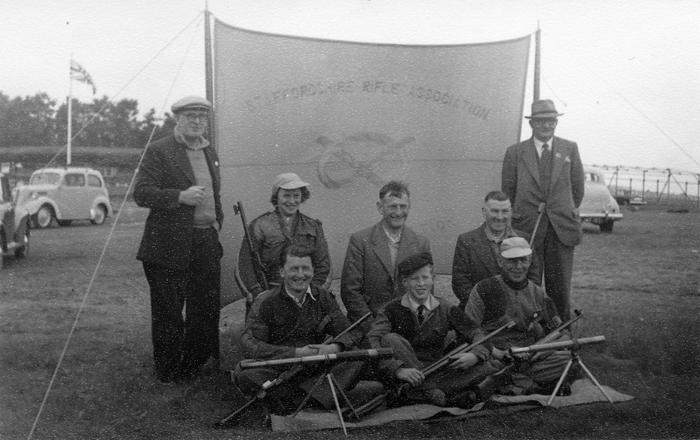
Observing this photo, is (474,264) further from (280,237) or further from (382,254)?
(280,237)

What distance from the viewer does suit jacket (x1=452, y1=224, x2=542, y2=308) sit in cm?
445

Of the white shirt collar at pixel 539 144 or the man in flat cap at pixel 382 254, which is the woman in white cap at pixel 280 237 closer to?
the man in flat cap at pixel 382 254

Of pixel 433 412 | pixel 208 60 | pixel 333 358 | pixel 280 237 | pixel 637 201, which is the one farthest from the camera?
pixel 637 201

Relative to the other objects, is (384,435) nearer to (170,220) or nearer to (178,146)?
(170,220)

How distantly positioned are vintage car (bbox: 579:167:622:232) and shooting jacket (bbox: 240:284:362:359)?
13544mm

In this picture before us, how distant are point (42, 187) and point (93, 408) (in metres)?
14.6

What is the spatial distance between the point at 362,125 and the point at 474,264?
59.7 inches

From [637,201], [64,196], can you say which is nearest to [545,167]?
[64,196]

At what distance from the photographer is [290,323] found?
386 cm

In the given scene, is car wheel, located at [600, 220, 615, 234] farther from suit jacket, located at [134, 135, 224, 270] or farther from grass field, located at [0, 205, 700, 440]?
suit jacket, located at [134, 135, 224, 270]

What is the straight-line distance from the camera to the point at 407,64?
5.40m

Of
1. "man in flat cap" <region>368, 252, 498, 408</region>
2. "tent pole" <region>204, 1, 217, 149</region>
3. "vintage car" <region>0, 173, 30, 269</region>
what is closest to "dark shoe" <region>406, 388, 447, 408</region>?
Answer: "man in flat cap" <region>368, 252, 498, 408</region>

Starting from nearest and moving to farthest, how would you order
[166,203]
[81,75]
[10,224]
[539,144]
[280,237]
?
1. [166,203]
2. [280,237]
3. [539,144]
4. [10,224]
5. [81,75]

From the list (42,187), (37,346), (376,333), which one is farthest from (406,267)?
(42,187)
